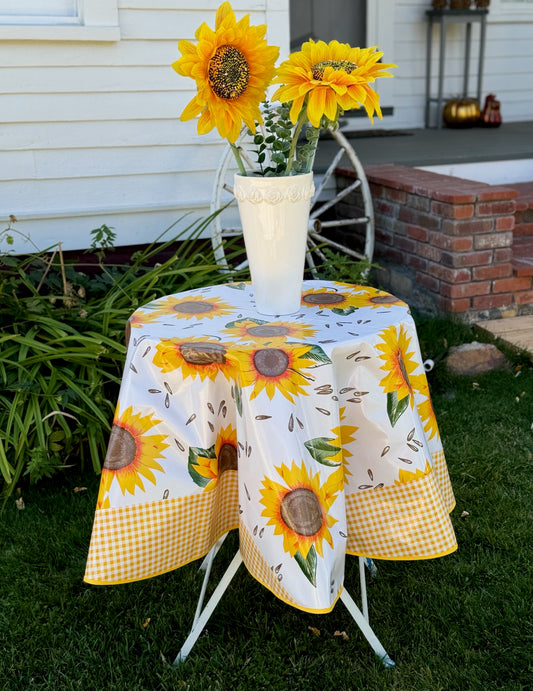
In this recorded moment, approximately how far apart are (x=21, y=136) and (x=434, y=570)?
269cm

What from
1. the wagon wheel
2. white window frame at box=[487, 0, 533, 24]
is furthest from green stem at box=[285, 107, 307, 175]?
white window frame at box=[487, 0, 533, 24]

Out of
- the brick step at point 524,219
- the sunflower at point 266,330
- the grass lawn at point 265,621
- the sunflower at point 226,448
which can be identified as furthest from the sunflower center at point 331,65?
the brick step at point 524,219

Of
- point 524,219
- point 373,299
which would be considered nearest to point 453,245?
point 524,219

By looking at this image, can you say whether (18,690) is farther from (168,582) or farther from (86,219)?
(86,219)

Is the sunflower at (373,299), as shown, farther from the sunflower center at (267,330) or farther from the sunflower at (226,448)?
the sunflower at (226,448)

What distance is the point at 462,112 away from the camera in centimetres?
617

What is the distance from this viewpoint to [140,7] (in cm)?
346

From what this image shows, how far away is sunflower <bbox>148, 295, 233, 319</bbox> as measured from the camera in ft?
5.80

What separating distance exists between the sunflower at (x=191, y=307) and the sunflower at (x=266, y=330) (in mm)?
103

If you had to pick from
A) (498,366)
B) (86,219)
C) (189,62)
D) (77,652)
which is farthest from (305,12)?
(77,652)

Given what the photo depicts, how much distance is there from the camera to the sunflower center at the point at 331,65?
1.45 meters

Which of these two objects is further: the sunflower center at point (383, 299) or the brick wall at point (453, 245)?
the brick wall at point (453, 245)

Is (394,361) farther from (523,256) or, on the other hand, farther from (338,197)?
(338,197)

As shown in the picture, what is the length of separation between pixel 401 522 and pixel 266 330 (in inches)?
20.8
